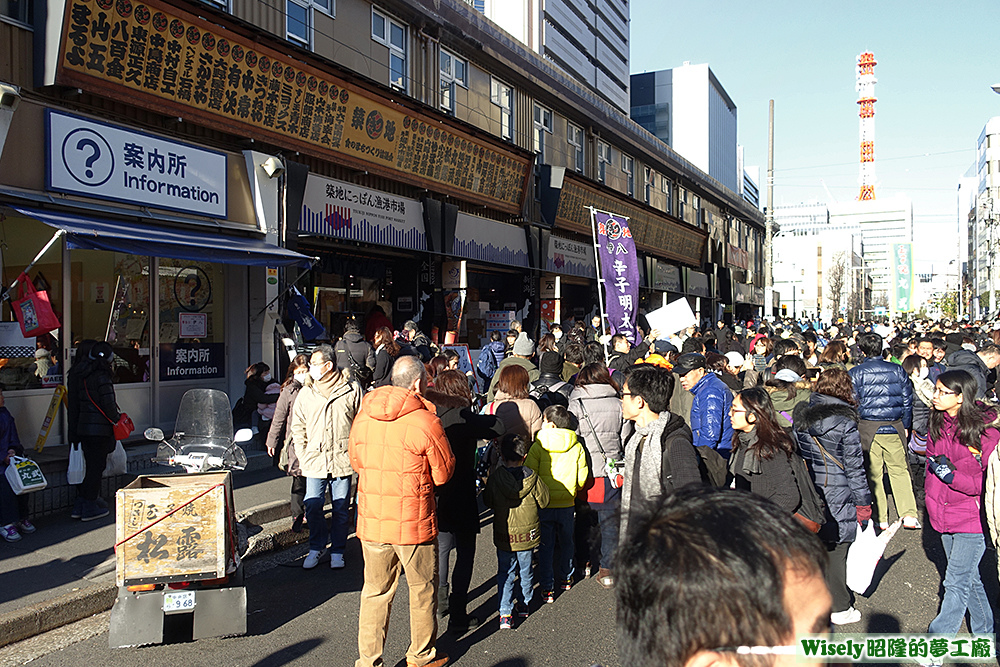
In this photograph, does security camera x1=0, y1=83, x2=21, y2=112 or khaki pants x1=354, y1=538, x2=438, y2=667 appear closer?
khaki pants x1=354, y1=538, x2=438, y2=667

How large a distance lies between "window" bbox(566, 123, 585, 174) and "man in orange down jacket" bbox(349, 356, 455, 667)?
58.9ft

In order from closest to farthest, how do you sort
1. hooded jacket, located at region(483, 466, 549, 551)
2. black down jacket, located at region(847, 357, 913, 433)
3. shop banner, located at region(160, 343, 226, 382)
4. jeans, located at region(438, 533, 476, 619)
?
jeans, located at region(438, 533, 476, 619) < hooded jacket, located at region(483, 466, 549, 551) < black down jacket, located at region(847, 357, 913, 433) < shop banner, located at region(160, 343, 226, 382)

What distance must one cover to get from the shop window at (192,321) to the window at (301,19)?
387cm

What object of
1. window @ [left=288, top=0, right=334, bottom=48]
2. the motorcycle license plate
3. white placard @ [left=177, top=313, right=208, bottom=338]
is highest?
window @ [left=288, top=0, right=334, bottom=48]

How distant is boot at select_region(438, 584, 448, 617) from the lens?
5309 mm

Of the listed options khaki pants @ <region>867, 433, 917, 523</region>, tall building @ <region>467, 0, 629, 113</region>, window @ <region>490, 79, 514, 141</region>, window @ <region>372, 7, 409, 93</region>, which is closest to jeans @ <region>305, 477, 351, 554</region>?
khaki pants @ <region>867, 433, 917, 523</region>

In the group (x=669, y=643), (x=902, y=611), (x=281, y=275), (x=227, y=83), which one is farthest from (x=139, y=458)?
(x=669, y=643)

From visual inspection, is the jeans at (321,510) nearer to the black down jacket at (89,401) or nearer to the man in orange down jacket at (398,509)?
the man in orange down jacket at (398,509)

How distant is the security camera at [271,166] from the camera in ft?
35.6

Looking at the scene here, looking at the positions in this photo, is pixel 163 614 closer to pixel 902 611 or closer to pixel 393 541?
pixel 393 541

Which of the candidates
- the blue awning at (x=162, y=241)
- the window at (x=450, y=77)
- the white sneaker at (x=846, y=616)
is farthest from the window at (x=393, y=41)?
the white sneaker at (x=846, y=616)

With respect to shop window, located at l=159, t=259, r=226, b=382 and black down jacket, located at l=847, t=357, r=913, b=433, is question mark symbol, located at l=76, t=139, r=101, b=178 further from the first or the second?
black down jacket, located at l=847, t=357, r=913, b=433

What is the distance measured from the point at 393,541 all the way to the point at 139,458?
19.0ft

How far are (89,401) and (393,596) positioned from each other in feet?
14.4
